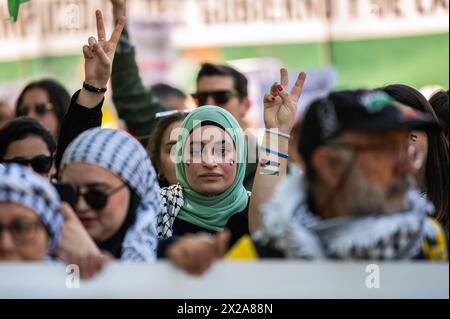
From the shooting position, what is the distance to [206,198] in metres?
4.11

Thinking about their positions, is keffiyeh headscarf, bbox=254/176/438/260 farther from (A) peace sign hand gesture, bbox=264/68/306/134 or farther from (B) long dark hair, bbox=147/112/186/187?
(B) long dark hair, bbox=147/112/186/187

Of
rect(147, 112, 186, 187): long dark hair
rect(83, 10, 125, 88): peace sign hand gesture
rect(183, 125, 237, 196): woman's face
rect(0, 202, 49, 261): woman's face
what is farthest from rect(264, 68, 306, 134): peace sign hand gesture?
rect(0, 202, 49, 261): woman's face

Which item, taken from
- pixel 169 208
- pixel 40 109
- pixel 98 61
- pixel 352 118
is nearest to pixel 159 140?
pixel 169 208

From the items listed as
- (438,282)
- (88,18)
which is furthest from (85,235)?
(88,18)

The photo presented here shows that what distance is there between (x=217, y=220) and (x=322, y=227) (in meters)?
1.40

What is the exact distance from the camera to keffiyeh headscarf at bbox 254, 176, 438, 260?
8.53 feet

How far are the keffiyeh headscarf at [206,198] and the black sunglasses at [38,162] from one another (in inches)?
17.4

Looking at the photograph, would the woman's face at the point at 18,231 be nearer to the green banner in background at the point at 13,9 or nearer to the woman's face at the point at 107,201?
the woman's face at the point at 107,201

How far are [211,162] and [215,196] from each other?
0.44 feet

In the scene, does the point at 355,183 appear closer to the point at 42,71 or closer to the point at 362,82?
the point at 362,82

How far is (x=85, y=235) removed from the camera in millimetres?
2834

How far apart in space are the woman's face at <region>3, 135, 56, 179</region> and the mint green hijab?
49cm

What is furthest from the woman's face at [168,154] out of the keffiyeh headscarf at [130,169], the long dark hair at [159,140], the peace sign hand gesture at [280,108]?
the keffiyeh headscarf at [130,169]

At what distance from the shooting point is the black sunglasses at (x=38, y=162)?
13.3 ft
